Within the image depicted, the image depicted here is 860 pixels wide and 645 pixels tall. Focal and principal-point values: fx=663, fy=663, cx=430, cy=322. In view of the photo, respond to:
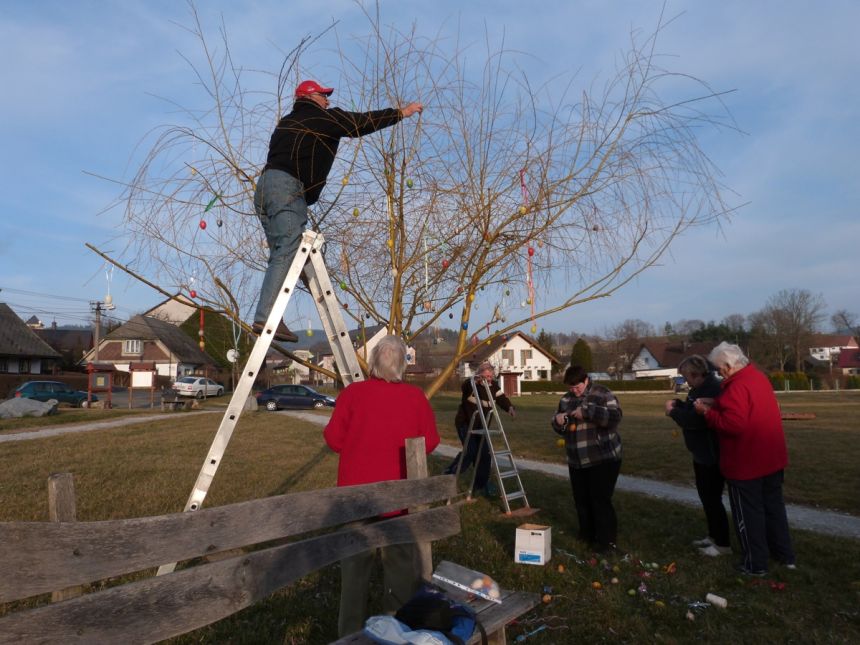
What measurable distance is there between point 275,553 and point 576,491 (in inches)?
178

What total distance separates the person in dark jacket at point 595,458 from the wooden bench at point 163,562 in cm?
323

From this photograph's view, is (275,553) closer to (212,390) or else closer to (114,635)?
(114,635)

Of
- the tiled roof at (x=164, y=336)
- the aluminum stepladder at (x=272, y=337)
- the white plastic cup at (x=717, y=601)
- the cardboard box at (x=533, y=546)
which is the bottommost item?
the white plastic cup at (x=717, y=601)

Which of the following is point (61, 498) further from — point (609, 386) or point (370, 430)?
point (609, 386)

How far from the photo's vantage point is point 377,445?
3.67m

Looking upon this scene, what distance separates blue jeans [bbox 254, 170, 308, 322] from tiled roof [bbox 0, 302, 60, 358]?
49499 millimetres

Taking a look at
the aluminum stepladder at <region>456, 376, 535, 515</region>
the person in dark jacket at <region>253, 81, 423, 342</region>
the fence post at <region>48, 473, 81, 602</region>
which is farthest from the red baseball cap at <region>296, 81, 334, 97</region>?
the aluminum stepladder at <region>456, 376, 535, 515</region>

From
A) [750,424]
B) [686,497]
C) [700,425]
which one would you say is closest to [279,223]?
[750,424]

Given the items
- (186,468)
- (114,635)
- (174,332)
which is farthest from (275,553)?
(174,332)

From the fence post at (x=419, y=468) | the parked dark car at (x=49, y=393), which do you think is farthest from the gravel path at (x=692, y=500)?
the parked dark car at (x=49, y=393)

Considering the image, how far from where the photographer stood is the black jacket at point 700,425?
629 cm

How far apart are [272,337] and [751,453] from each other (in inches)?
164

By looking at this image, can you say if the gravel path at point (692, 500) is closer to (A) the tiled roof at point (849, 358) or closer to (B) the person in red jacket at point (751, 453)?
(B) the person in red jacket at point (751, 453)

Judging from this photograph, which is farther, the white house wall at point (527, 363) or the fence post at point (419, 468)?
the white house wall at point (527, 363)
